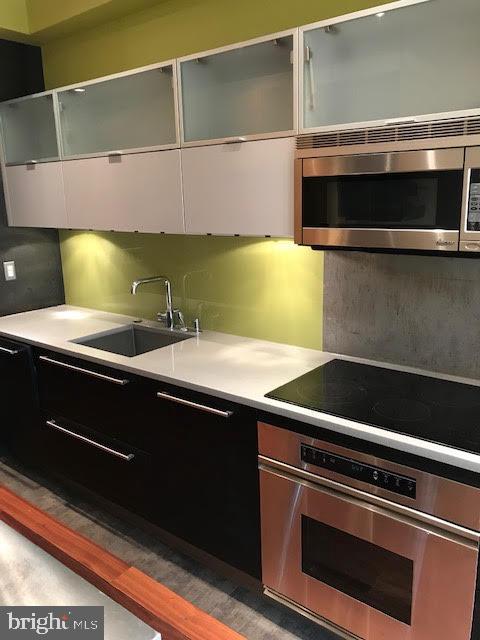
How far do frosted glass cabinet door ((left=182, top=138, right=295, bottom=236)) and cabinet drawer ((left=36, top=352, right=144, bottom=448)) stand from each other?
798mm

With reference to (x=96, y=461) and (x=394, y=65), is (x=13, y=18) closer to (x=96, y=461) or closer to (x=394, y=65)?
(x=394, y=65)

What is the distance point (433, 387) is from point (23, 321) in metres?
2.43

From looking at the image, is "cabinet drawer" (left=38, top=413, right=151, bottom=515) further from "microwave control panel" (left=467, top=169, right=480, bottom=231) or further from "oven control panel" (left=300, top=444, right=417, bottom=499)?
"microwave control panel" (left=467, top=169, right=480, bottom=231)

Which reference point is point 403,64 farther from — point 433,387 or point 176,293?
point 176,293

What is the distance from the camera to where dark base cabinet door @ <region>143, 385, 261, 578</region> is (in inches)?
78.6

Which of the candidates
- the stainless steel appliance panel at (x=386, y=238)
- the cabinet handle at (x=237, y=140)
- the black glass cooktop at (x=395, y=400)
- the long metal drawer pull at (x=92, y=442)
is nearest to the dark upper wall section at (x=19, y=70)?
the cabinet handle at (x=237, y=140)

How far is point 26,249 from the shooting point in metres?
3.42

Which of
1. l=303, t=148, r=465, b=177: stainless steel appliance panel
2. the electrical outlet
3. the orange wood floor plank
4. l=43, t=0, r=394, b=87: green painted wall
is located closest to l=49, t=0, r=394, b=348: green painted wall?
l=43, t=0, r=394, b=87: green painted wall

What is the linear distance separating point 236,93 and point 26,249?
1862 mm

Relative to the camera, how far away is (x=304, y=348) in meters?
2.52

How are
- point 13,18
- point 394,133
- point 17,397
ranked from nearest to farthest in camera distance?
point 394,133
point 13,18
point 17,397

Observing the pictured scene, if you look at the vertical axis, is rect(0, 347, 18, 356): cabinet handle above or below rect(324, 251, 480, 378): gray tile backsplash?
below

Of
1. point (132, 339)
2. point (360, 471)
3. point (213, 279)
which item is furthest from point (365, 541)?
point (132, 339)

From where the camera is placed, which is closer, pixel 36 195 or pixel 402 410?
pixel 402 410
